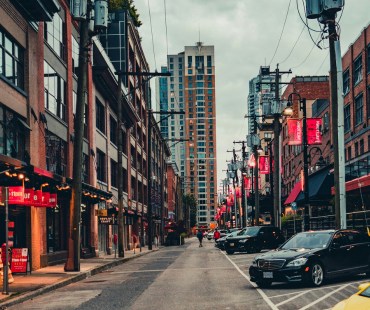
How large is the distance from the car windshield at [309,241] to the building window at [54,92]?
15.5 meters

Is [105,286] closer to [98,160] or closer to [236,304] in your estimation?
[236,304]

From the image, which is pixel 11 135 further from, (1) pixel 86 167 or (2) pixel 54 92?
(1) pixel 86 167

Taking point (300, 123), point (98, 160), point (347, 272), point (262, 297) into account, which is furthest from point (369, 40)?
point (262, 297)

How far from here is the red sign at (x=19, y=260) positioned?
885 inches

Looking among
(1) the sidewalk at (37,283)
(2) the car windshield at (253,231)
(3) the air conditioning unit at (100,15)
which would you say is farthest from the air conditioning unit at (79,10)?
(2) the car windshield at (253,231)

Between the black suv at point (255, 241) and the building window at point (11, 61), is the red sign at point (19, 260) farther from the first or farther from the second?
the black suv at point (255, 241)

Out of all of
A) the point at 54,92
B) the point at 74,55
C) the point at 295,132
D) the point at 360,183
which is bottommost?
the point at 360,183

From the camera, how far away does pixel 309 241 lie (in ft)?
59.5

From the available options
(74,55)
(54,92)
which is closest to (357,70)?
(74,55)

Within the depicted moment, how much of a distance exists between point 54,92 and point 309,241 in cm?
1764

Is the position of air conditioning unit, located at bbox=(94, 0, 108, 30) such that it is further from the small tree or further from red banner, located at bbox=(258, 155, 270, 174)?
the small tree

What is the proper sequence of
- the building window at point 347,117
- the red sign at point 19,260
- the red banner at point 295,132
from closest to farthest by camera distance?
the red sign at point 19,260 → the red banner at point 295,132 → the building window at point 347,117

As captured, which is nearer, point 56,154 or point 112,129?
point 56,154

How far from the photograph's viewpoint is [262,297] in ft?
48.4
